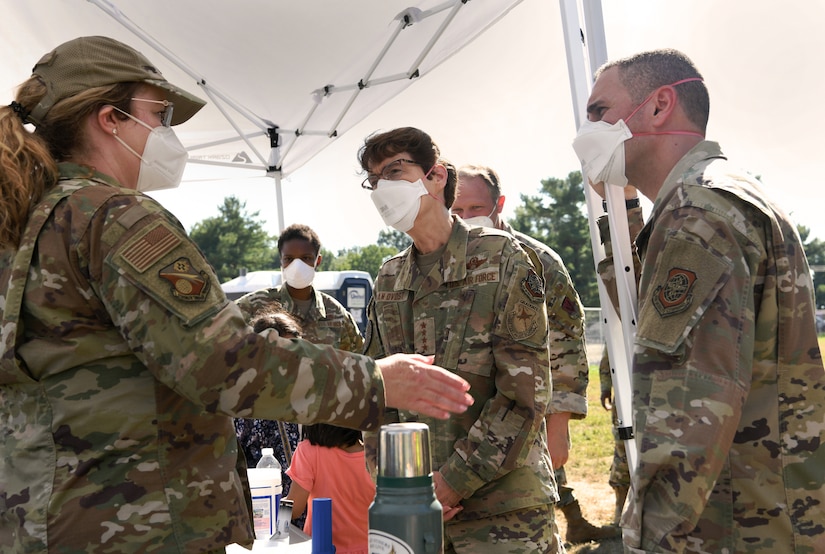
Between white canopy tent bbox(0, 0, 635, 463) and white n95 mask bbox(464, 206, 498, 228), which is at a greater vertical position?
white canopy tent bbox(0, 0, 635, 463)

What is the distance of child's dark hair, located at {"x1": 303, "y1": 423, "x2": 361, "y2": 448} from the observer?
3.20 m

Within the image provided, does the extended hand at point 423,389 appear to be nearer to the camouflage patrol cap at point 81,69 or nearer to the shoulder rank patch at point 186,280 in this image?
the shoulder rank patch at point 186,280

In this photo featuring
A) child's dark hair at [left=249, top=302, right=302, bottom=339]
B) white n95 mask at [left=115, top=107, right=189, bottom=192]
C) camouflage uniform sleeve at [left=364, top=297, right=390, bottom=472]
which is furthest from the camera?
child's dark hair at [left=249, top=302, right=302, bottom=339]

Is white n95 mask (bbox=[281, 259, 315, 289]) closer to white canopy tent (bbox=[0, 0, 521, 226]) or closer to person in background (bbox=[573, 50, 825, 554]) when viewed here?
white canopy tent (bbox=[0, 0, 521, 226])

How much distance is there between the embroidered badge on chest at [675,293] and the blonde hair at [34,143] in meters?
1.28

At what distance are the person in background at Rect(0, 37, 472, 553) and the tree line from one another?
41112mm

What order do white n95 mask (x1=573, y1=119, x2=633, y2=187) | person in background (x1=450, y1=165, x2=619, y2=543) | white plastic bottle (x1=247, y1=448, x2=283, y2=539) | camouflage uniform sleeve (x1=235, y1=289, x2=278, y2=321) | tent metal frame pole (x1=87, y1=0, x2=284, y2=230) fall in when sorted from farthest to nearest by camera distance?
tent metal frame pole (x1=87, y1=0, x2=284, y2=230) → camouflage uniform sleeve (x1=235, y1=289, x2=278, y2=321) → person in background (x1=450, y1=165, x2=619, y2=543) → white plastic bottle (x1=247, y1=448, x2=283, y2=539) → white n95 mask (x1=573, y1=119, x2=633, y2=187)

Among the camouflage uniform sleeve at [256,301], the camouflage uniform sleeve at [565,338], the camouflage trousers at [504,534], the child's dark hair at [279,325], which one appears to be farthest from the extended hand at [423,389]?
the camouflage uniform sleeve at [256,301]

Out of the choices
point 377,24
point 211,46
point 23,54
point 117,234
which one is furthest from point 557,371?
point 23,54

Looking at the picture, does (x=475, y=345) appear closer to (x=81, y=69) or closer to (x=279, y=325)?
(x=81, y=69)

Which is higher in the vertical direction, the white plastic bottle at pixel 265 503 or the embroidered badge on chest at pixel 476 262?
the embroidered badge on chest at pixel 476 262

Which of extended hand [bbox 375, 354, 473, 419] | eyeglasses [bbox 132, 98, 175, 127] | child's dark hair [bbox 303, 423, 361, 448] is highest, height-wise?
eyeglasses [bbox 132, 98, 175, 127]

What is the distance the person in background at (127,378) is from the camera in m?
1.36

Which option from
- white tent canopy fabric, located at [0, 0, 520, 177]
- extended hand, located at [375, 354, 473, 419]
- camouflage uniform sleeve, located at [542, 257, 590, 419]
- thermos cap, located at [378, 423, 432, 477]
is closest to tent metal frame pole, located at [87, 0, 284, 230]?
white tent canopy fabric, located at [0, 0, 520, 177]
